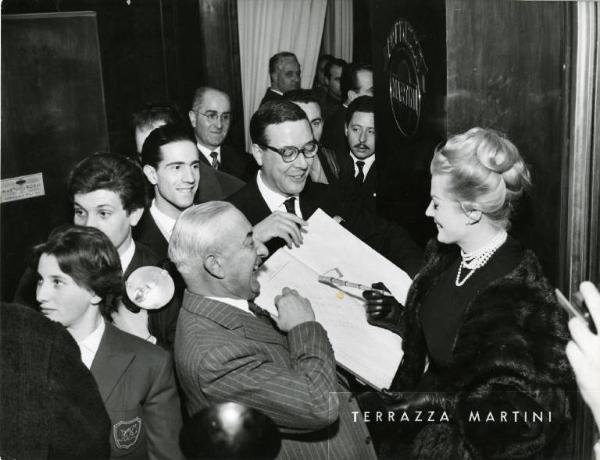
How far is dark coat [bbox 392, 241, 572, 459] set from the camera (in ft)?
5.49

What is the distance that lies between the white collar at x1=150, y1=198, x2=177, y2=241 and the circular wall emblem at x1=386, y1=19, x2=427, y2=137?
0.94m

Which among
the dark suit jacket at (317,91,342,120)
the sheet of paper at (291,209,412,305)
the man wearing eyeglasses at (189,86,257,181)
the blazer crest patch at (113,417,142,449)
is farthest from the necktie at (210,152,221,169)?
the dark suit jacket at (317,91,342,120)

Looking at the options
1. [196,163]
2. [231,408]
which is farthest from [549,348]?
[196,163]

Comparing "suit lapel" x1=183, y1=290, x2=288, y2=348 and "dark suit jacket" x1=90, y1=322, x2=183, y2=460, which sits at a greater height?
"suit lapel" x1=183, y1=290, x2=288, y2=348

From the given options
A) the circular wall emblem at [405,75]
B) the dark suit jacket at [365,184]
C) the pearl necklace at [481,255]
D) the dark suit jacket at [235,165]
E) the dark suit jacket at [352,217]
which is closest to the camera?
the pearl necklace at [481,255]

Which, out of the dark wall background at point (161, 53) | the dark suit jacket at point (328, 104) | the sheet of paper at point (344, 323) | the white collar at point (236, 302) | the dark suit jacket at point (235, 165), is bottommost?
the sheet of paper at point (344, 323)

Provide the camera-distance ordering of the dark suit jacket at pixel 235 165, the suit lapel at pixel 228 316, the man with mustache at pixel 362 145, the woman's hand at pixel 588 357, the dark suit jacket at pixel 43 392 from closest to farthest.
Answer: the woman's hand at pixel 588 357
the dark suit jacket at pixel 43 392
the suit lapel at pixel 228 316
the dark suit jacket at pixel 235 165
the man with mustache at pixel 362 145

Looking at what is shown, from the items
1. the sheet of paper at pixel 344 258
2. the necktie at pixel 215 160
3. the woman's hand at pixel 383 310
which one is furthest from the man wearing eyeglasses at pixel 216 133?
the woman's hand at pixel 383 310

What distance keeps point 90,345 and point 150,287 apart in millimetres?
281

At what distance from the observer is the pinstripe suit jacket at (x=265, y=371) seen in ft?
5.24

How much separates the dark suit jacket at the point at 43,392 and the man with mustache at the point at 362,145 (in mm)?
1792

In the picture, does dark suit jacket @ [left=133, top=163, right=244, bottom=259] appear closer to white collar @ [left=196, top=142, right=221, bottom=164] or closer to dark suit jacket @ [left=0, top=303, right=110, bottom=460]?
white collar @ [left=196, top=142, right=221, bottom=164]

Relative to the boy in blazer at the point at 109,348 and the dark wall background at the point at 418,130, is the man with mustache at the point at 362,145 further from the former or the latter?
the boy in blazer at the point at 109,348

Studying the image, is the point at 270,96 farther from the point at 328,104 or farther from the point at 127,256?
the point at 328,104
